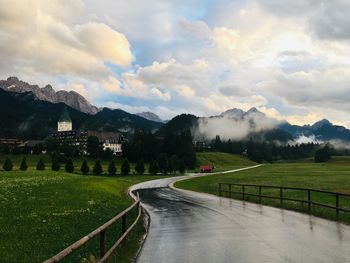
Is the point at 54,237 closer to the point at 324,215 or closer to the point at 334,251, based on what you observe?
the point at 334,251

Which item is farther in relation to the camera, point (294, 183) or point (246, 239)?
point (294, 183)

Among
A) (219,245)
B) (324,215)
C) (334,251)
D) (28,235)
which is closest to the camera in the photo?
(334,251)

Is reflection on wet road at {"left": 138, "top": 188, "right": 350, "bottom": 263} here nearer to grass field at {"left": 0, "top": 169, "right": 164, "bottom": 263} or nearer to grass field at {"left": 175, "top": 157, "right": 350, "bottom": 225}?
grass field at {"left": 0, "top": 169, "right": 164, "bottom": 263}

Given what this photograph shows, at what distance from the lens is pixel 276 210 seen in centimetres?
2917

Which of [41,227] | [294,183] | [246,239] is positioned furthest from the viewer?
[294,183]

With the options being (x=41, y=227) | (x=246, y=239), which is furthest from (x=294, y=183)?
(x=41, y=227)

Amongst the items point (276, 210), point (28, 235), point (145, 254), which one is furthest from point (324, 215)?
point (28, 235)

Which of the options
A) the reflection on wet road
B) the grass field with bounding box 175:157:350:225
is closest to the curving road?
the reflection on wet road

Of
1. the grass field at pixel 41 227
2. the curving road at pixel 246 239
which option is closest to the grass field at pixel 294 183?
the curving road at pixel 246 239

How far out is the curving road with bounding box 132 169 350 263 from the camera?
13.4m

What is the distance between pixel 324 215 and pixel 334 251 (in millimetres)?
11879

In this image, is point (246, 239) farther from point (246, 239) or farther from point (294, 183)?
point (294, 183)

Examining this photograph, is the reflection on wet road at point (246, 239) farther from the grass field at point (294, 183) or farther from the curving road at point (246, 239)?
the grass field at point (294, 183)

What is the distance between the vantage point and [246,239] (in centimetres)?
1695
